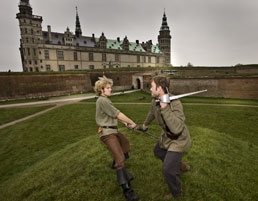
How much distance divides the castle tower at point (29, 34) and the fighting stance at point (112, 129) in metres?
49.7

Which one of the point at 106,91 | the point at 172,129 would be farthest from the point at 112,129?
the point at 172,129

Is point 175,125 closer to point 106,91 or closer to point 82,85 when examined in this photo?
point 106,91

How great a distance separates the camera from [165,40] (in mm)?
79375

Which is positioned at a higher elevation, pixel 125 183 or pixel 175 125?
pixel 175 125

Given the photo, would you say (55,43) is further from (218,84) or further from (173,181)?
(173,181)

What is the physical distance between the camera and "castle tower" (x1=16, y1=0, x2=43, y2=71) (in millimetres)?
42453

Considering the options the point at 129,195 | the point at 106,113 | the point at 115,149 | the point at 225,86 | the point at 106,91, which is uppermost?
the point at 106,91

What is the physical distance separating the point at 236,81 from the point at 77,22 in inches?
2288

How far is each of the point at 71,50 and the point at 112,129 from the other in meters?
53.2

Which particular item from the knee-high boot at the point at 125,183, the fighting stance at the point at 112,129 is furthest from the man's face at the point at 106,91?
the knee-high boot at the point at 125,183

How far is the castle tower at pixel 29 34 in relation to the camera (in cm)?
4245

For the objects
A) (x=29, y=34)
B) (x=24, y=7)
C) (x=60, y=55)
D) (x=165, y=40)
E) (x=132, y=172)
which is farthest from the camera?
(x=165, y=40)

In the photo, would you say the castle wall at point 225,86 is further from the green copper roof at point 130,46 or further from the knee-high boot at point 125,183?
the green copper roof at point 130,46

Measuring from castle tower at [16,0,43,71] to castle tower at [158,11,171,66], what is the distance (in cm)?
5414
